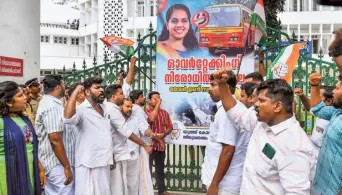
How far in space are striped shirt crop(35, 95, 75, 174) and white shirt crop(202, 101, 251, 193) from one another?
1.60m

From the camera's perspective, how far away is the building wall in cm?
601

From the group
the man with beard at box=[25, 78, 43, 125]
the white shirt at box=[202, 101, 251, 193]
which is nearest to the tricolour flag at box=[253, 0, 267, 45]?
the white shirt at box=[202, 101, 251, 193]

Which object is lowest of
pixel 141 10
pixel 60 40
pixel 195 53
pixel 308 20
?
pixel 195 53

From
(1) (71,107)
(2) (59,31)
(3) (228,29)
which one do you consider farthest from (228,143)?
(2) (59,31)

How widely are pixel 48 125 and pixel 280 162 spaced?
273 centimetres

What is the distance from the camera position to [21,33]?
623cm

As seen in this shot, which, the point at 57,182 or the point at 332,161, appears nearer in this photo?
the point at 332,161

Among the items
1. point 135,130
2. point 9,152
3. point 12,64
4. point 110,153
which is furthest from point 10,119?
point 135,130

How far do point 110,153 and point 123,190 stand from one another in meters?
0.94

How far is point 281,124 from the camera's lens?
3146 millimetres

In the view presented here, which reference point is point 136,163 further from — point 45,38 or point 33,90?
point 45,38

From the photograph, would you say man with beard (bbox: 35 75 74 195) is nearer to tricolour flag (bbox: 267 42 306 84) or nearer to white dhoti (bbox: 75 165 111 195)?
white dhoti (bbox: 75 165 111 195)

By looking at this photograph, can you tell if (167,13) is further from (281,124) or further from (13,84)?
(281,124)

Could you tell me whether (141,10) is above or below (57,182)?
above
